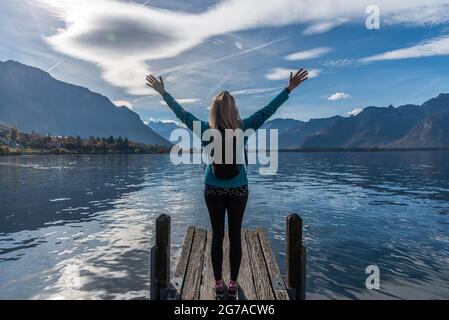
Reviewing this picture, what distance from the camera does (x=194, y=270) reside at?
9.90 meters

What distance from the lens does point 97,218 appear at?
111ft

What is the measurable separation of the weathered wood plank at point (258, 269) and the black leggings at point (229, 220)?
1222 mm

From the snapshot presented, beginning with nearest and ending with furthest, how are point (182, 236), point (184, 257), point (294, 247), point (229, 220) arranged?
point (229, 220), point (294, 247), point (184, 257), point (182, 236)

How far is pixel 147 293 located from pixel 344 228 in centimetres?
1820

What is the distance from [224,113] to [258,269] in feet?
17.1

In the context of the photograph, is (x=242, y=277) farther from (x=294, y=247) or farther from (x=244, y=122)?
(x=244, y=122)

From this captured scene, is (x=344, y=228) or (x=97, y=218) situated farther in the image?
(x=97, y=218)

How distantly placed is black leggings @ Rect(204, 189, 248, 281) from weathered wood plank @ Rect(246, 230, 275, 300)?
1222 millimetres

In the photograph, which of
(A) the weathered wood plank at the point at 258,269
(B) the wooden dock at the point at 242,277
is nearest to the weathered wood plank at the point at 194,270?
(B) the wooden dock at the point at 242,277

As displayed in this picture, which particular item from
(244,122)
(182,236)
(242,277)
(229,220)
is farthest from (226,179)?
(182,236)
